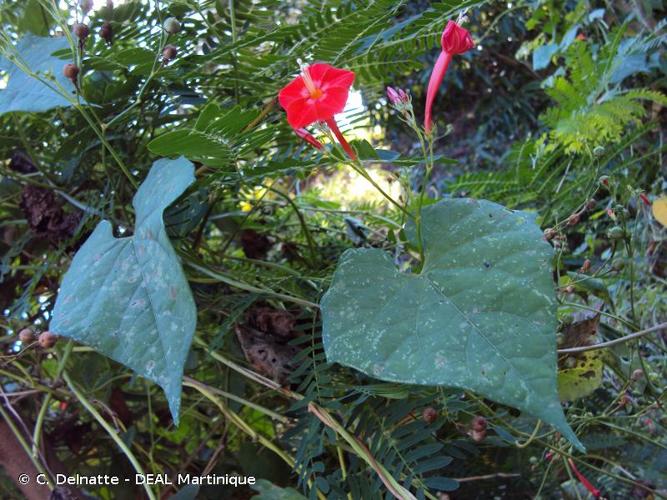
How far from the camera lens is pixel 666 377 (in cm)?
65

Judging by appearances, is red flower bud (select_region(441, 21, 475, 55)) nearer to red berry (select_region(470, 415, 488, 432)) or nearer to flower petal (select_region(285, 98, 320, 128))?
flower petal (select_region(285, 98, 320, 128))

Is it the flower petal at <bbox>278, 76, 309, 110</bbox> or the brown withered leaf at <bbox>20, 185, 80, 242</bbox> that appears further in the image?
the brown withered leaf at <bbox>20, 185, 80, 242</bbox>

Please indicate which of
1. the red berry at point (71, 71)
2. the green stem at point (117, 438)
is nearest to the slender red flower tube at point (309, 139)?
the red berry at point (71, 71)

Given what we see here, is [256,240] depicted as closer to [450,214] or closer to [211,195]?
[211,195]

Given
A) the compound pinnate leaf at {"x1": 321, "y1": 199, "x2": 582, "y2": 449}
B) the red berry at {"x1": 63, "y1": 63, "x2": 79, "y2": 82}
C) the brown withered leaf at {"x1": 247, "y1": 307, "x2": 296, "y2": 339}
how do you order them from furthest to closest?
1. the brown withered leaf at {"x1": 247, "y1": 307, "x2": 296, "y2": 339}
2. the red berry at {"x1": 63, "y1": 63, "x2": 79, "y2": 82}
3. the compound pinnate leaf at {"x1": 321, "y1": 199, "x2": 582, "y2": 449}

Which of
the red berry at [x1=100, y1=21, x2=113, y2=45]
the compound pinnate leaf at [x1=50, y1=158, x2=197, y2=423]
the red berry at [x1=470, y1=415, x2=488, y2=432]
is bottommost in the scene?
the red berry at [x1=470, y1=415, x2=488, y2=432]

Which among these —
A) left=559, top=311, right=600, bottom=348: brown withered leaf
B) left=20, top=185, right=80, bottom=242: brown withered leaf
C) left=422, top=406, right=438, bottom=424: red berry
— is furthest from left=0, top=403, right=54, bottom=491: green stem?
left=559, top=311, right=600, bottom=348: brown withered leaf

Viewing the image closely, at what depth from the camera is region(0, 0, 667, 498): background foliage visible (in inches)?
16.0

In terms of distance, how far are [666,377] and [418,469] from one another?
38 centimetres

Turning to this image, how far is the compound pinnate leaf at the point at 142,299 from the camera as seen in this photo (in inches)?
10.9

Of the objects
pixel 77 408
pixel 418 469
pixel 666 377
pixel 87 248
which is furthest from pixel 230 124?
pixel 666 377

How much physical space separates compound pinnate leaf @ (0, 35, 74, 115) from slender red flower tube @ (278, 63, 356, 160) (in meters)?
0.13

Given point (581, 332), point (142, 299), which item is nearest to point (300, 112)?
point (142, 299)

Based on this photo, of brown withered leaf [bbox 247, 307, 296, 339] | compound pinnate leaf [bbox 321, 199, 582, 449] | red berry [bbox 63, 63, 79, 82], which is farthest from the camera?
brown withered leaf [bbox 247, 307, 296, 339]
